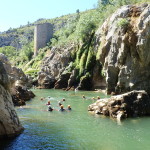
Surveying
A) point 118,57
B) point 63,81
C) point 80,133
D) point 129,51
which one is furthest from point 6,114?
point 63,81

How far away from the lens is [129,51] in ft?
156

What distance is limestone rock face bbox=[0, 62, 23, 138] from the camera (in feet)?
63.4

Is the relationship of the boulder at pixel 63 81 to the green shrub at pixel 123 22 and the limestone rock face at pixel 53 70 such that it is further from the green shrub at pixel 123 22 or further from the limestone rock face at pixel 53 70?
the green shrub at pixel 123 22

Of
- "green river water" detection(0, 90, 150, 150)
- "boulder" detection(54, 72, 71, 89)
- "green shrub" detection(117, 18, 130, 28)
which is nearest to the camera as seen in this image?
"green river water" detection(0, 90, 150, 150)

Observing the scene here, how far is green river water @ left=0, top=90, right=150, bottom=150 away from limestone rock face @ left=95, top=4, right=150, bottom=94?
18.1 meters

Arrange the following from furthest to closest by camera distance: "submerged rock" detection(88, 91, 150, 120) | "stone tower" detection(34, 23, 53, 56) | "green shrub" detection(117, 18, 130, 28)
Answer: "stone tower" detection(34, 23, 53, 56) < "green shrub" detection(117, 18, 130, 28) < "submerged rock" detection(88, 91, 150, 120)

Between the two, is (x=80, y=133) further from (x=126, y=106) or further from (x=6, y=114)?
(x=126, y=106)

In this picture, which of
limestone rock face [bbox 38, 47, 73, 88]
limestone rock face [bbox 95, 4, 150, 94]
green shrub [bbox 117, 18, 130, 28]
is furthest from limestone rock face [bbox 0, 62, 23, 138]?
limestone rock face [bbox 38, 47, 73, 88]

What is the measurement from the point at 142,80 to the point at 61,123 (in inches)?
973

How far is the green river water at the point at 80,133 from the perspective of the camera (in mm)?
18359

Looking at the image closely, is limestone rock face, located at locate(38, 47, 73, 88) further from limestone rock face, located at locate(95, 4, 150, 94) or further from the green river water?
the green river water

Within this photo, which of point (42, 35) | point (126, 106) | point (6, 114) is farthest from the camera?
point (42, 35)

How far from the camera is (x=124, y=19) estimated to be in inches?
1865

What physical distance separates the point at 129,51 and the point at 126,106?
20553 millimetres
